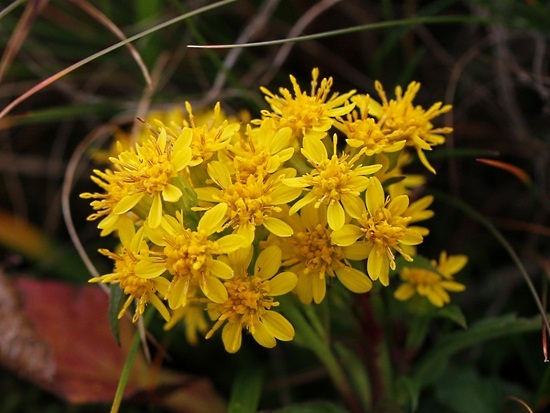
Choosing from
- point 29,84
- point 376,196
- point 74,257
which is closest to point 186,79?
point 29,84

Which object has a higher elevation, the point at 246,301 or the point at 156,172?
the point at 156,172

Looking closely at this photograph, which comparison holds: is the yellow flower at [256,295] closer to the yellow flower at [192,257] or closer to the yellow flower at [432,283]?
the yellow flower at [192,257]

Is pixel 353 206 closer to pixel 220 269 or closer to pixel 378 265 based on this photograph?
pixel 378 265

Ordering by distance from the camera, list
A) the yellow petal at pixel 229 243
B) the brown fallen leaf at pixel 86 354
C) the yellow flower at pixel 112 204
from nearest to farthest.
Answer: the yellow petal at pixel 229 243, the yellow flower at pixel 112 204, the brown fallen leaf at pixel 86 354

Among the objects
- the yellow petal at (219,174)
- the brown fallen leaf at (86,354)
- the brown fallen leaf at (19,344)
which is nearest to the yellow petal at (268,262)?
the yellow petal at (219,174)

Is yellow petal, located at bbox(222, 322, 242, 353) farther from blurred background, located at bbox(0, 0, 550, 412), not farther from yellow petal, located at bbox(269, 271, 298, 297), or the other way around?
blurred background, located at bbox(0, 0, 550, 412)

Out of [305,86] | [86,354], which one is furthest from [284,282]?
[305,86]
